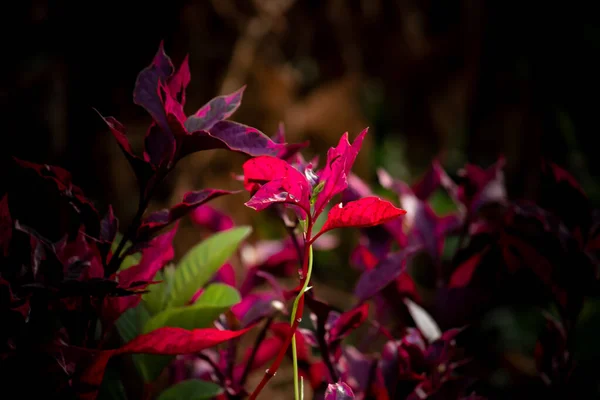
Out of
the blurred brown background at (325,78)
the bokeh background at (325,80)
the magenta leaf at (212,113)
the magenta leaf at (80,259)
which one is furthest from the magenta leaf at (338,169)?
the blurred brown background at (325,78)

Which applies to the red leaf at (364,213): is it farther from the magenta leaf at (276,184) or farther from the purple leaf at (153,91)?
the purple leaf at (153,91)

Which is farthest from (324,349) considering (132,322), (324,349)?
(132,322)

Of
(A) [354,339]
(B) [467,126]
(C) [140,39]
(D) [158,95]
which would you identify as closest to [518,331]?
(A) [354,339]

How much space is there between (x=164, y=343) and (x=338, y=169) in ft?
0.73

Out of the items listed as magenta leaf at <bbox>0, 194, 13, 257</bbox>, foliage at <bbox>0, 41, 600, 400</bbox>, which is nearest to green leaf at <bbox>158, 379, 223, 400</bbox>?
foliage at <bbox>0, 41, 600, 400</bbox>

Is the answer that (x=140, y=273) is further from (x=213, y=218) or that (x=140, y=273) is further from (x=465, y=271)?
(x=465, y=271)

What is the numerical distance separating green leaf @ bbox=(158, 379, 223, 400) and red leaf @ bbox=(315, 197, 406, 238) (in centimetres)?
23

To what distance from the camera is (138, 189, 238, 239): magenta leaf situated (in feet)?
1.79

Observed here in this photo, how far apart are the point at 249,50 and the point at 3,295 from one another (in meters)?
1.27

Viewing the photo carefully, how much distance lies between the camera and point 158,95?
1.71 feet

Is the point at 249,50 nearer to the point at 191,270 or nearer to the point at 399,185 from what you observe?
the point at 399,185

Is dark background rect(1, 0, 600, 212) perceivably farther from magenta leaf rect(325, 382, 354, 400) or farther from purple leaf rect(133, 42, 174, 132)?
magenta leaf rect(325, 382, 354, 400)

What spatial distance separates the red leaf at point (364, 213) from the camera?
48 centimetres

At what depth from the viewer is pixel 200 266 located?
0.68 metres
